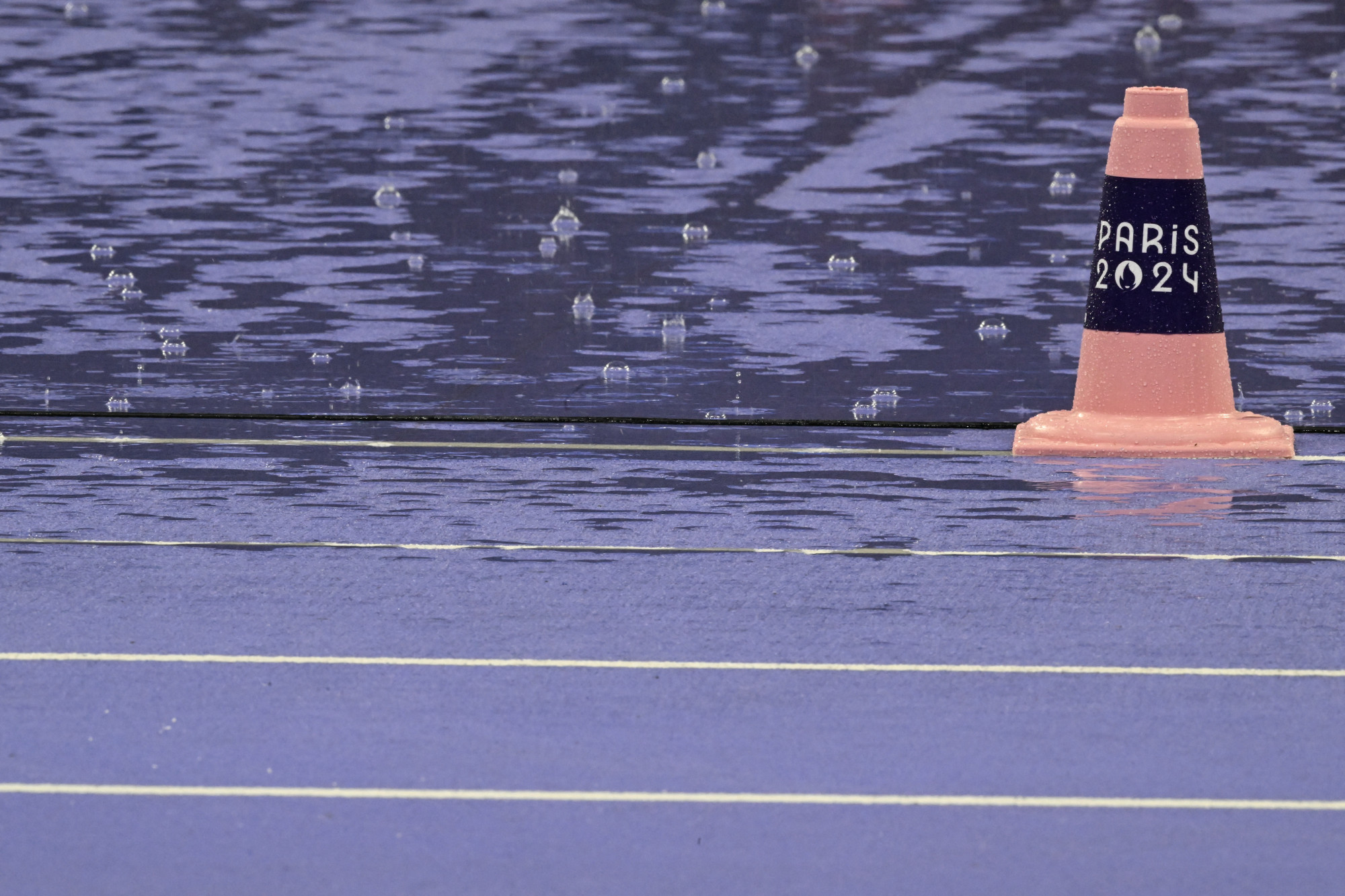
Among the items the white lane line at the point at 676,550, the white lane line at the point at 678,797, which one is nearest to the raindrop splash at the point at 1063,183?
the white lane line at the point at 676,550

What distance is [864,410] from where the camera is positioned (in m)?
A: 7.46

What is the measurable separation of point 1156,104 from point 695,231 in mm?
3282

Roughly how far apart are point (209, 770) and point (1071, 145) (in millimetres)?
7861

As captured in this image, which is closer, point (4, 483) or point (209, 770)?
point (209, 770)

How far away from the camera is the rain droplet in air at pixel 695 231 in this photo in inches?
396

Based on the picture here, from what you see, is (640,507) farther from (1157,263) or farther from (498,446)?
(1157,263)

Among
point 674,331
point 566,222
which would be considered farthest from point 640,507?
point 566,222

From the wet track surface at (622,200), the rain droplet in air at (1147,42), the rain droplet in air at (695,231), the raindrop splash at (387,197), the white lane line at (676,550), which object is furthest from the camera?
the rain droplet in air at (1147,42)

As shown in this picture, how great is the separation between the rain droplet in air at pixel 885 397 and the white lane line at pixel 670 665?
2.60m

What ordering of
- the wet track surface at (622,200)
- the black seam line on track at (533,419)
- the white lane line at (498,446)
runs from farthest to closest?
the wet track surface at (622,200)
the black seam line on track at (533,419)
the white lane line at (498,446)

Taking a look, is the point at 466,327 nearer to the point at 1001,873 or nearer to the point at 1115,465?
the point at 1115,465

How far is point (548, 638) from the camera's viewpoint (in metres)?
5.14

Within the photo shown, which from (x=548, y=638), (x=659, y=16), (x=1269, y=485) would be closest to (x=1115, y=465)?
(x=1269, y=485)

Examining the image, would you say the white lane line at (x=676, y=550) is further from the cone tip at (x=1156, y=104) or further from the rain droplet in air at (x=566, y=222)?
the rain droplet in air at (x=566, y=222)
